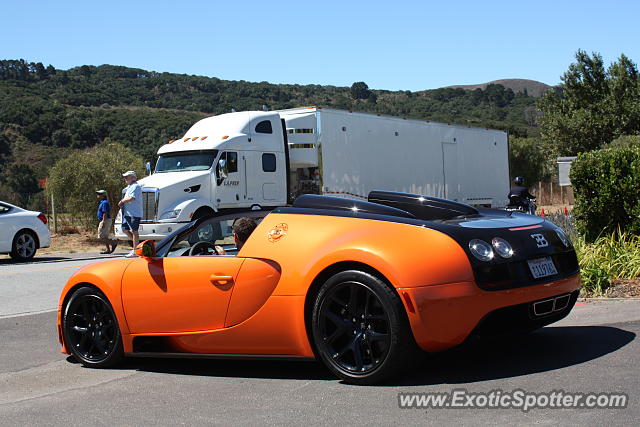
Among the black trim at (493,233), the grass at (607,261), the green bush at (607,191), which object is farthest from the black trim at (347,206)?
the green bush at (607,191)

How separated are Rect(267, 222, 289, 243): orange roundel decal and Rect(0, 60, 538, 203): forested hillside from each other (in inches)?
1360

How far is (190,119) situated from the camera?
72.6 metres

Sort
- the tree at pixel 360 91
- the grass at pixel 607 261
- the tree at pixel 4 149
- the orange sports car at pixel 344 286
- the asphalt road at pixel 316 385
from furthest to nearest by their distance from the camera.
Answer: the tree at pixel 360 91
the tree at pixel 4 149
the grass at pixel 607 261
the orange sports car at pixel 344 286
the asphalt road at pixel 316 385

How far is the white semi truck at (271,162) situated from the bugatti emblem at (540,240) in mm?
13191

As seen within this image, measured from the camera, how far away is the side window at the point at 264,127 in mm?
20781

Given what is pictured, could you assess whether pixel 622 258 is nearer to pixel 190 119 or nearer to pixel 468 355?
pixel 468 355

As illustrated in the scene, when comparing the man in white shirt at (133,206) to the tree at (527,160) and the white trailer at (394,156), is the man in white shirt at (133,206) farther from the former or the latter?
the tree at (527,160)

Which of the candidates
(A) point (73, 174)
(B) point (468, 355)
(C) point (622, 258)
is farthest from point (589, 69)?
(B) point (468, 355)

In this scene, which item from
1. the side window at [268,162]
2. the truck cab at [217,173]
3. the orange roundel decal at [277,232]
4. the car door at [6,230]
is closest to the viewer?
the orange roundel decal at [277,232]

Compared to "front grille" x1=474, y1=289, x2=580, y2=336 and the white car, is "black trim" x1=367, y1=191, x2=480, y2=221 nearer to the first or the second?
"front grille" x1=474, y1=289, x2=580, y2=336

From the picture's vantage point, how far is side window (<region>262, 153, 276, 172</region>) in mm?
20719

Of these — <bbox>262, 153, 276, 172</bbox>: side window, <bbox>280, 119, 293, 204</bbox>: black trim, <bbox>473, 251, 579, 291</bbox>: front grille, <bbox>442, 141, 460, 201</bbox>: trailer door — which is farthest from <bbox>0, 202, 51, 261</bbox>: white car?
<bbox>473, 251, 579, 291</bbox>: front grille

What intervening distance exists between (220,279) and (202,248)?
2.44ft

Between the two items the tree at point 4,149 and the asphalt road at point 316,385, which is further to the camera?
the tree at point 4,149
